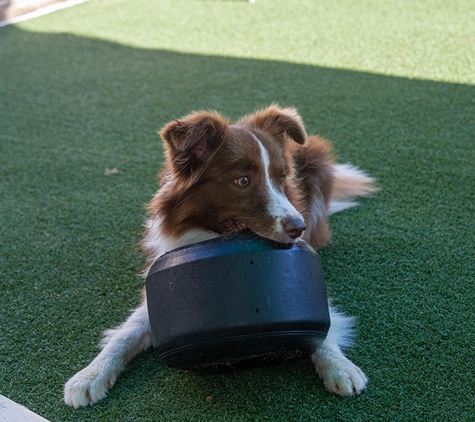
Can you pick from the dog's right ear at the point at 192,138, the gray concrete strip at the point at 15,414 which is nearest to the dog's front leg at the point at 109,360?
the gray concrete strip at the point at 15,414

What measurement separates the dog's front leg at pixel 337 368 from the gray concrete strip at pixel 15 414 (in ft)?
4.08

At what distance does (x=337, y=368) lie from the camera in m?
2.65

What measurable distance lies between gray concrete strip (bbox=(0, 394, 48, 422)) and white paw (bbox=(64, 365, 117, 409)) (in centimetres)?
15

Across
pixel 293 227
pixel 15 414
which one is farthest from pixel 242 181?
pixel 15 414

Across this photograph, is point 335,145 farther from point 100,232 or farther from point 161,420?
point 161,420

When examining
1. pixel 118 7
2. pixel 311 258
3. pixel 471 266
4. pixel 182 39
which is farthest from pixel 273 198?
pixel 118 7

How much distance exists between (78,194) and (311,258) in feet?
8.15

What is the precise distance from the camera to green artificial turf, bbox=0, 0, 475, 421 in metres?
2.70

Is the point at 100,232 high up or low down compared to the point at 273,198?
down

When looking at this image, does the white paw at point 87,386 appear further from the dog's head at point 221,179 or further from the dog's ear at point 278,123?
the dog's ear at point 278,123

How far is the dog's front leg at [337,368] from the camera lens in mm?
2596

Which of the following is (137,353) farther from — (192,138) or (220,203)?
(192,138)

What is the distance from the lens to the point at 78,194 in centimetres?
450

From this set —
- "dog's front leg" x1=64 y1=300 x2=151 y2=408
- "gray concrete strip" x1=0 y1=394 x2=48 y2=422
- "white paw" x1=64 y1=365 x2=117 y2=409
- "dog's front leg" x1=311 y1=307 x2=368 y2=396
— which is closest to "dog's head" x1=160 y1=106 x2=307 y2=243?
"dog's front leg" x1=64 y1=300 x2=151 y2=408
